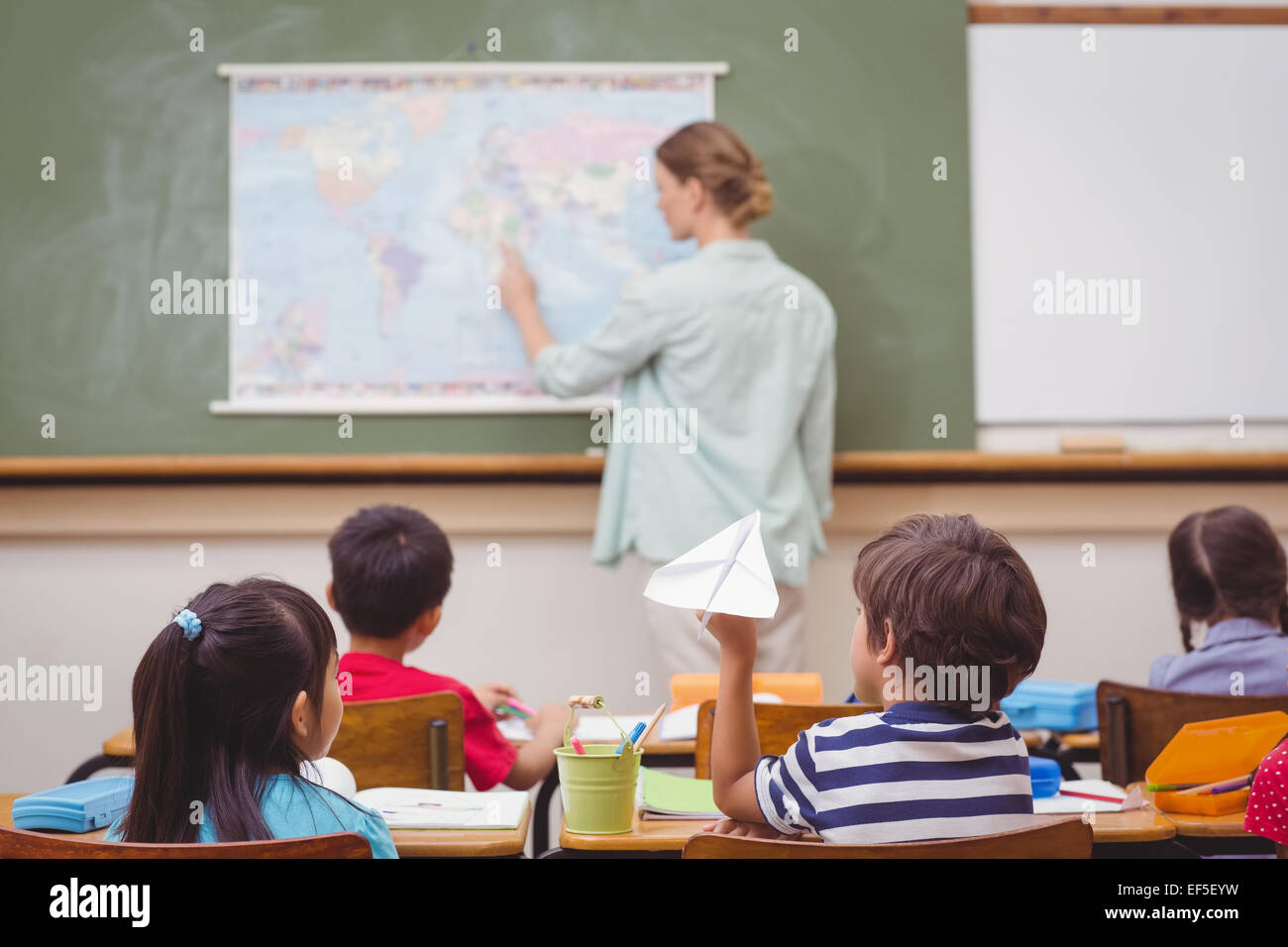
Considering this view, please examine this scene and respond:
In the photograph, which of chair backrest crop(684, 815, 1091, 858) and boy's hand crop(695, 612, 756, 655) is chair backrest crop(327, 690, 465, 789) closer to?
boy's hand crop(695, 612, 756, 655)

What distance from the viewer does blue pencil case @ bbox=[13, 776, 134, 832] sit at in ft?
5.15

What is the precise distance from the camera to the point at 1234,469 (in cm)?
362

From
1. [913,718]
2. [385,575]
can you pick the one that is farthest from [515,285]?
[913,718]

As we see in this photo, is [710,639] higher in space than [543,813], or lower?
higher

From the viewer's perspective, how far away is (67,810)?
157 centimetres

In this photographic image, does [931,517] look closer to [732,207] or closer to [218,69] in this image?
[732,207]

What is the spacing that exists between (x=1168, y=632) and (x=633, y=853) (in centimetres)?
269

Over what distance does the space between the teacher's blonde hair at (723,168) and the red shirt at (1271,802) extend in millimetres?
2157

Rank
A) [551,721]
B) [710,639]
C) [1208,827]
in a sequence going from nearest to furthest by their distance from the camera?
[1208,827] → [551,721] → [710,639]

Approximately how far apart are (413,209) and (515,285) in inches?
14.6

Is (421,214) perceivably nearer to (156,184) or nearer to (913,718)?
(156,184)

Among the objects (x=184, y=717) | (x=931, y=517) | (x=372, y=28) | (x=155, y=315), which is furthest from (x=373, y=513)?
(x=372, y=28)

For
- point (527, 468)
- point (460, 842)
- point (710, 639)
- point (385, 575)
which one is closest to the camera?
point (460, 842)

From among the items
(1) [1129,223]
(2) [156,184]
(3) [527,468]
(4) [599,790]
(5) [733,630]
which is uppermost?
(2) [156,184]
